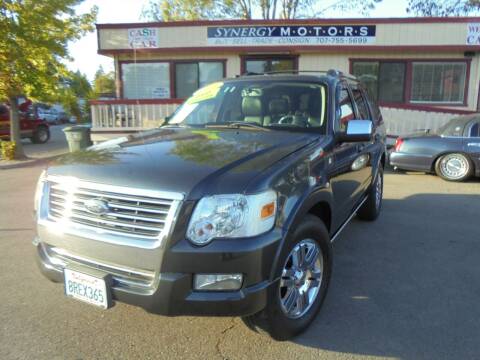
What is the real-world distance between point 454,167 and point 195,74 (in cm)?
896

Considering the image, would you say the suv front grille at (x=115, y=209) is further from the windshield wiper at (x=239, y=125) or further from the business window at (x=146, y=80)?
the business window at (x=146, y=80)

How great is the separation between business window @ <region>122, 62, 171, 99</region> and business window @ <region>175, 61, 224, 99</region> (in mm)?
430

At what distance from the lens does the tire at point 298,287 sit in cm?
257

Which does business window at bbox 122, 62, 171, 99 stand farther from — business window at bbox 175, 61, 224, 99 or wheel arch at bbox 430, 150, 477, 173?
wheel arch at bbox 430, 150, 477, 173

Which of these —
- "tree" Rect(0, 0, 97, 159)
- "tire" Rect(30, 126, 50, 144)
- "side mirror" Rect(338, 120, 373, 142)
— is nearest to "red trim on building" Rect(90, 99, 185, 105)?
"tree" Rect(0, 0, 97, 159)

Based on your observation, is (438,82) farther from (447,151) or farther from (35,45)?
(35,45)

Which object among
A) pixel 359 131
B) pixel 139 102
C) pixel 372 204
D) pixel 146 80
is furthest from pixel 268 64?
pixel 359 131

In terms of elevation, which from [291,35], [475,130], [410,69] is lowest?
[475,130]

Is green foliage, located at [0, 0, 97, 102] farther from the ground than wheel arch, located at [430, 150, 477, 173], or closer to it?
farther from the ground

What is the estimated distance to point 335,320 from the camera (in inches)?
125

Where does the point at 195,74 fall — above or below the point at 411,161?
above

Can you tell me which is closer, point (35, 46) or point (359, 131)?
point (359, 131)

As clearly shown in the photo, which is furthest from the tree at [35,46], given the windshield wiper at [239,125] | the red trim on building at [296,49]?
the windshield wiper at [239,125]

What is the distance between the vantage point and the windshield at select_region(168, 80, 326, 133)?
3846 mm
